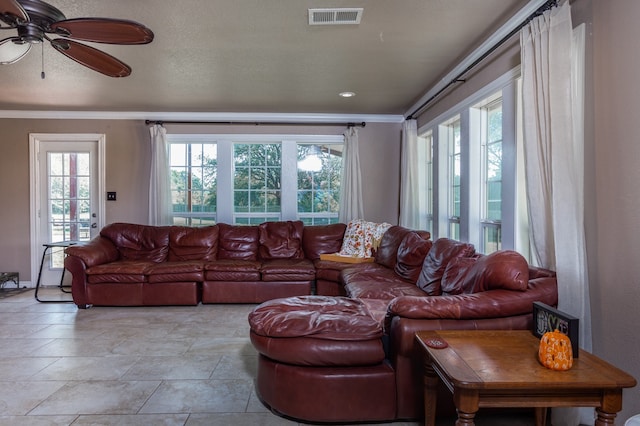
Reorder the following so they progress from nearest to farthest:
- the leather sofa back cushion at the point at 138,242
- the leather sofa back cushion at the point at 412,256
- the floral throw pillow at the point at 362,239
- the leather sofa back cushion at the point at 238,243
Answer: the leather sofa back cushion at the point at 412,256 → the floral throw pillow at the point at 362,239 → the leather sofa back cushion at the point at 138,242 → the leather sofa back cushion at the point at 238,243

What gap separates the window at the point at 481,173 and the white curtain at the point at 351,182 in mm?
931

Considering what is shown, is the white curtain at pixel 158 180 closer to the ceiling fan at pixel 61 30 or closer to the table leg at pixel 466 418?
the ceiling fan at pixel 61 30

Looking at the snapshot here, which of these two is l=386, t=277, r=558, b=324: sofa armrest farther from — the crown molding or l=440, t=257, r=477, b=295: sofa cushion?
the crown molding

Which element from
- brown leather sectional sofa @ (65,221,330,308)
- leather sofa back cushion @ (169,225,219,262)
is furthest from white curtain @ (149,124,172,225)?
leather sofa back cushion @ (169,225,219,262)

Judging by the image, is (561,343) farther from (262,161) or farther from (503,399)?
(262,161)

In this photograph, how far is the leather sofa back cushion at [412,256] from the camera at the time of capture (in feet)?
11.4

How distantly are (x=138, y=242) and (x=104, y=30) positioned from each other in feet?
10.9

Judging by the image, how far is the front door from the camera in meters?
5.38

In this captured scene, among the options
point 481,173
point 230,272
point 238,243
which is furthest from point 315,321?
point 238,243

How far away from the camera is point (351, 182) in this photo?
17.5 feet

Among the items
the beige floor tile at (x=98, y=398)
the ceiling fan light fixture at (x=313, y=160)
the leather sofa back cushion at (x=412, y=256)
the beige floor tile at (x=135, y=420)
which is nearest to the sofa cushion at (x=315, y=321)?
the beige floor tile at (x=135, y=420)

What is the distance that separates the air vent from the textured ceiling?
49 millimetres

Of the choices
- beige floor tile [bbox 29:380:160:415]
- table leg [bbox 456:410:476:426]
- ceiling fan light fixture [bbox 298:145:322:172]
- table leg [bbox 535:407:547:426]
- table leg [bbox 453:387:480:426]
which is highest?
ceiling fan light fixture [bbox 298:145:322:172]

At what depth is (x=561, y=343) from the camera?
54.7 inches
